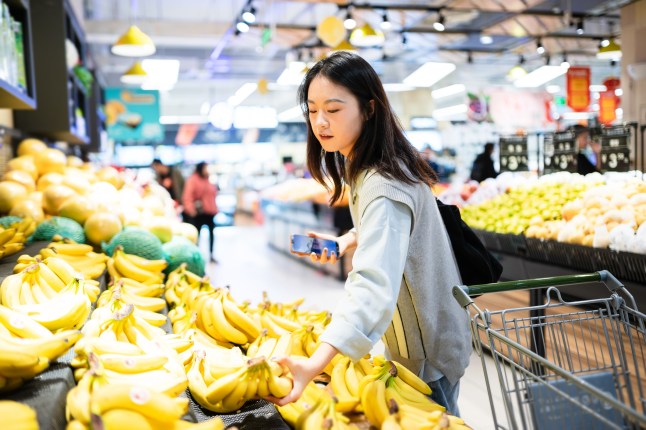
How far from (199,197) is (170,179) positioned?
128 centimetres

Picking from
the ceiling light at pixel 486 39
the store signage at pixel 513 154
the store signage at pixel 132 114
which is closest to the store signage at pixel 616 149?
the store signage at pixel 513 154

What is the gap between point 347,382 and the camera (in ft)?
5.71

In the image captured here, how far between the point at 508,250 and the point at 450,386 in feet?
10.7

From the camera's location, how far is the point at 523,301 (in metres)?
4.59

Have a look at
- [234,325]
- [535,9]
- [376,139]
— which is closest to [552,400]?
[376,139]

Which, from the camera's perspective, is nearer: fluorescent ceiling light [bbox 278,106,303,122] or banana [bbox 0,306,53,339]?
banana [bbox 0,306,53,339]

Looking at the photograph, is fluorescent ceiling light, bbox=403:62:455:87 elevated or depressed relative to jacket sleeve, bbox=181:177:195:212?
elevated

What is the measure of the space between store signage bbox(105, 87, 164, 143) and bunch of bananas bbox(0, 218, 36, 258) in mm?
11021

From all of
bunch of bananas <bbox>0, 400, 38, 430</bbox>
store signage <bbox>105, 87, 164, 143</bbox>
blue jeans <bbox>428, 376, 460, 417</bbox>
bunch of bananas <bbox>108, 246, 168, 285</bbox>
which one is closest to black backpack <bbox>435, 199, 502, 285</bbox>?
blue jeans <bbox>428, 376, 460, 417</bbox>

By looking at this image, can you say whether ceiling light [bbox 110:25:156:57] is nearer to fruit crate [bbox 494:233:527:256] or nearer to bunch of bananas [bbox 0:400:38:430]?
fruit crate [bbox 494:233:527:256]

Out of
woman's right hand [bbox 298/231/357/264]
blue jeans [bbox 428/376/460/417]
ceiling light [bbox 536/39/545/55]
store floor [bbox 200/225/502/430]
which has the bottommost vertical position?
store floor [bbox 200/225/502/430]

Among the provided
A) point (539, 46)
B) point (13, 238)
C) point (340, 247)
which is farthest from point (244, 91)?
point (340, 247)

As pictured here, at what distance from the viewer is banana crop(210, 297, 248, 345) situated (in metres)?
2.19

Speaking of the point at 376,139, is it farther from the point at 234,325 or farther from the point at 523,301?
the point at 523,301
